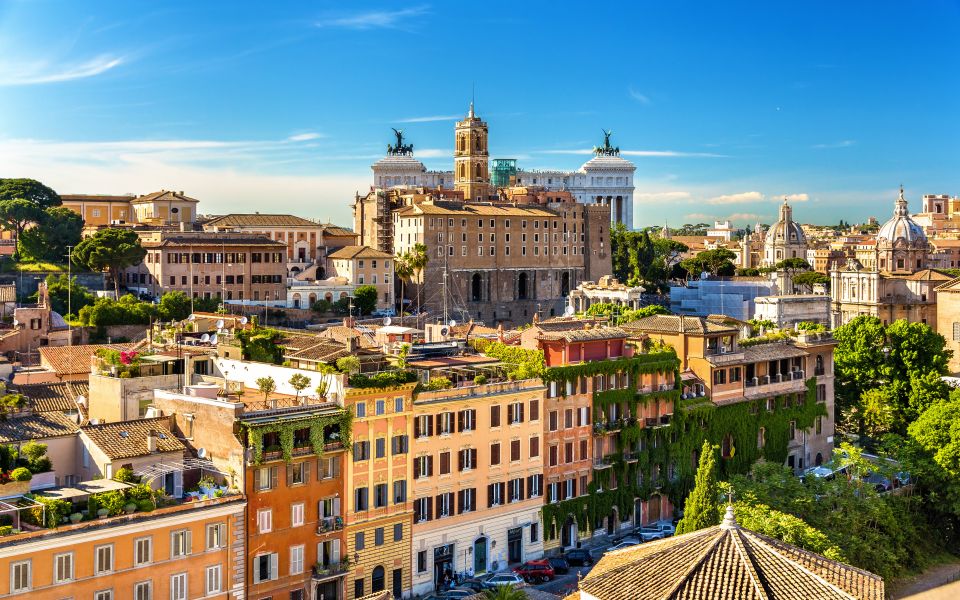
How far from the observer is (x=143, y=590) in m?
24.0

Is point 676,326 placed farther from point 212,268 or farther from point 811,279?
point 811,279

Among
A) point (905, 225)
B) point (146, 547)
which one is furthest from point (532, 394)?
point (905, 225)

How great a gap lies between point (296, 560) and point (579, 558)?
9339 millimetres

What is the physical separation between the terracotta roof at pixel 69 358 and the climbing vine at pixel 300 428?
1170 centimetres

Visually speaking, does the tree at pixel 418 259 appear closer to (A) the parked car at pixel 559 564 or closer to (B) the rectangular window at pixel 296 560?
(A) the parked car at pixel 559 564

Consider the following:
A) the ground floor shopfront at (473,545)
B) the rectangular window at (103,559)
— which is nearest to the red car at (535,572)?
the ground floor shopfront at (473,545)

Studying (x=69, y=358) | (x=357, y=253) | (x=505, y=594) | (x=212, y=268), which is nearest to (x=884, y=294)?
(x=357, y=253)

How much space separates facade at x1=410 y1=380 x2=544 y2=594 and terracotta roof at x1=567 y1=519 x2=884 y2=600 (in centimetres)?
1435

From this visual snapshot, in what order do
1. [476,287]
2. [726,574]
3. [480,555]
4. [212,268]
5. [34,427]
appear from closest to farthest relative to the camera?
[726,574] → [34,427] → [480,555] → [212,268] → [476,287]

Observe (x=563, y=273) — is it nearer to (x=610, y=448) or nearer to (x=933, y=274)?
(x=933, y=274)

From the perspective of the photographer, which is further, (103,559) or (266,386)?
(266,386)

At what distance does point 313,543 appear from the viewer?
2828cm

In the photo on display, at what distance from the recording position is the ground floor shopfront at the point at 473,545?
31.0 metres

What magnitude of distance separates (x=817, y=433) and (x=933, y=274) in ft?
127
